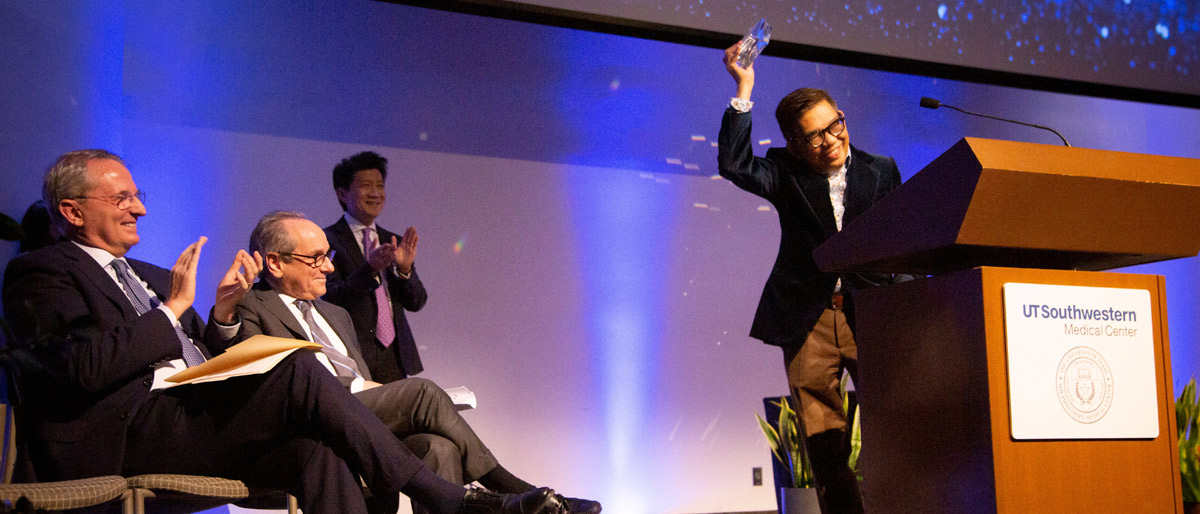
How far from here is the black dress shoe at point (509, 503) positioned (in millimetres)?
2047

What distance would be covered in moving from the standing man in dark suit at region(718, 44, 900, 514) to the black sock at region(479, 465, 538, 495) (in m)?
0.72

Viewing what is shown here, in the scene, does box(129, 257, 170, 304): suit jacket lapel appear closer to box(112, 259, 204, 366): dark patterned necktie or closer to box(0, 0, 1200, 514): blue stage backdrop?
box(112, 259, 204, 366): dark patterned necktie

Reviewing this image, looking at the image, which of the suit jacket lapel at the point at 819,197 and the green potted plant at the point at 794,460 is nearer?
the suit jacket lapel at the point at 819,197

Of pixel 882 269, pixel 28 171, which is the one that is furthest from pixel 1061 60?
pixel 28 171

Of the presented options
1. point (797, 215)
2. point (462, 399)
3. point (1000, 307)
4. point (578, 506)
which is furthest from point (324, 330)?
point (1000, 307)

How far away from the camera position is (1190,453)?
9.81 feet

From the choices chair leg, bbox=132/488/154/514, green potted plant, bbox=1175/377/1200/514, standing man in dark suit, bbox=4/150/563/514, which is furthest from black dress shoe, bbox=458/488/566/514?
green potted plant, bbox=1175/377/1200/514

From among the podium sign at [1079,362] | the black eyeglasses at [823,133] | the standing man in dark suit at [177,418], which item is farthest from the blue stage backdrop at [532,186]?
the podium sign at [1079,362]

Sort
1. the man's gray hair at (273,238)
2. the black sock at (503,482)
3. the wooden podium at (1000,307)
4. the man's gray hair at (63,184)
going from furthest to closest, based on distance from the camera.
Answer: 1. the man's gray hair at (273,238)
2. the black sock at (503,482)
3. the man's gray hair at (63,184)
4. the wooden podium at (1000,307)

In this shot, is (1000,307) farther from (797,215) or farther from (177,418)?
(177,418)

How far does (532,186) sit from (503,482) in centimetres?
194

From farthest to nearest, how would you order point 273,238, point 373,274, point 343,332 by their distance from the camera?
point 373,274
point 343,332
point 273,238

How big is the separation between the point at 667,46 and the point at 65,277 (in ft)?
9.69

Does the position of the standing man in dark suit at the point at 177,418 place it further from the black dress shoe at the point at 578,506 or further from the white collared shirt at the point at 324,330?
the white collared shirt at the point at 324,330
